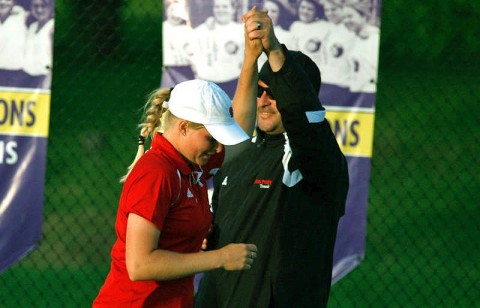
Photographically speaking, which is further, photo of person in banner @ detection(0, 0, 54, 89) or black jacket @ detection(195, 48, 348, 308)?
photo of person in banner @ detection(0, 0, 54, 89)

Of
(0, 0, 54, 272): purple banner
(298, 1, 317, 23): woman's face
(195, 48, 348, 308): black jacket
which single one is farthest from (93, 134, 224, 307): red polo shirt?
(0, 0, 54, 272): purple banner

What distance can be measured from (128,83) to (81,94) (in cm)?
60

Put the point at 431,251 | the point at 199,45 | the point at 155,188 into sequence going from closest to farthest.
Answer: the point at 155,188
the point at 199,45
the point at 431,251

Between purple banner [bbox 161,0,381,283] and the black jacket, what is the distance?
1.35m

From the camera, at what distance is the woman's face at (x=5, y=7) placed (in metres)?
5.41

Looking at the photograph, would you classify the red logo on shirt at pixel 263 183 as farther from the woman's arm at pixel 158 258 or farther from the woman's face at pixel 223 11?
the woman's face at pixel 223 11

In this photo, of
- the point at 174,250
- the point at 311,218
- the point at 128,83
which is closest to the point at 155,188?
the point at 174,250

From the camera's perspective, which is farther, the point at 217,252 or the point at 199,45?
the point at 199,45

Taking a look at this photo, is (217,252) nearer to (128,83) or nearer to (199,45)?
(199,45)

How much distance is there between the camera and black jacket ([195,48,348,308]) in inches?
143

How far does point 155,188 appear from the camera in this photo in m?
A: 3.13

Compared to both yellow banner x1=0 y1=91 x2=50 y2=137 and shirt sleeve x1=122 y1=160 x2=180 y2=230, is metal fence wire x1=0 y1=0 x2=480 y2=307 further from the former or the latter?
shirt sleeve x1=122 y1=160 x2=180 y2=230

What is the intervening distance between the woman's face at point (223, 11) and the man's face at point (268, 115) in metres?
1.33

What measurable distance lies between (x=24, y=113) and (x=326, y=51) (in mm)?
1715
